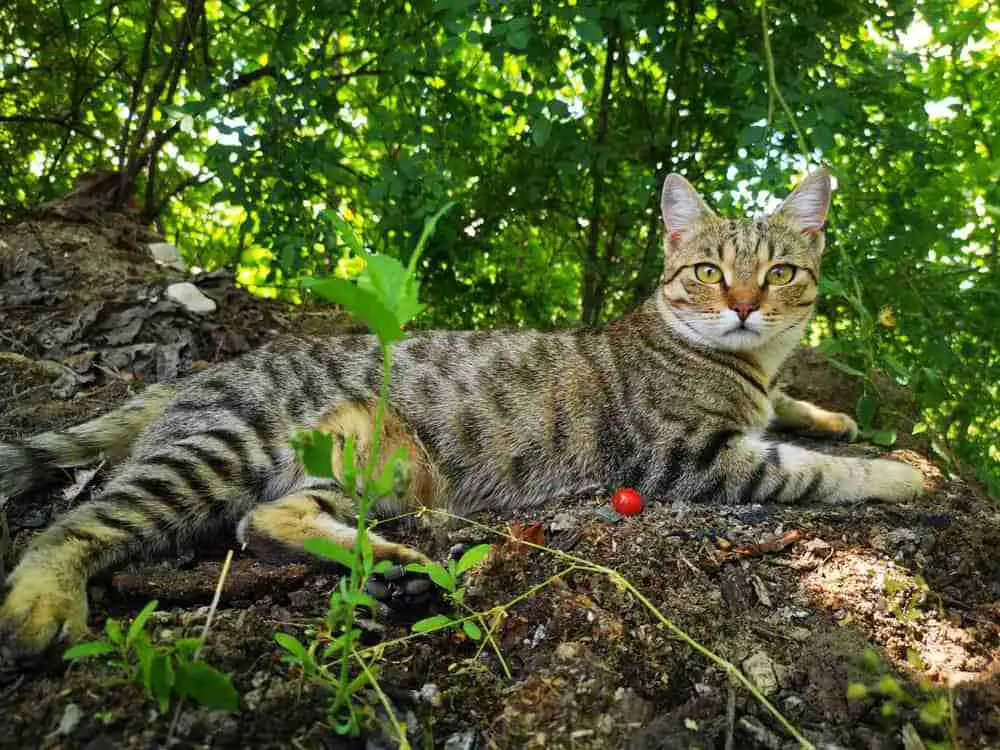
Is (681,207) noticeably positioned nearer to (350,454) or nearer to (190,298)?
(350,454)

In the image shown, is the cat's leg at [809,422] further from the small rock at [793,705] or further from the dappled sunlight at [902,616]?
the small rock at [793,705]

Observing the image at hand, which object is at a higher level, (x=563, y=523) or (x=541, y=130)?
(x=541, y=130)

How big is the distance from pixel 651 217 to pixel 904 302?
1.88m

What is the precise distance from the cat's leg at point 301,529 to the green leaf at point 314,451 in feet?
2.93

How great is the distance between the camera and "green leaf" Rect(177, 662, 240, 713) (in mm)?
1324

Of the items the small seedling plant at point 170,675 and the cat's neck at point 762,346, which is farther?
the cat's neck at point 762,346

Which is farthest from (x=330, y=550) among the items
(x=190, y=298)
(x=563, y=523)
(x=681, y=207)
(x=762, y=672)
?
(x=190, y=298)

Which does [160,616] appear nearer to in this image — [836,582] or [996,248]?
[836,582]

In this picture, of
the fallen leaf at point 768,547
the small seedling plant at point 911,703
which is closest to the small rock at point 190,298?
the fallen leaf at point 768,547

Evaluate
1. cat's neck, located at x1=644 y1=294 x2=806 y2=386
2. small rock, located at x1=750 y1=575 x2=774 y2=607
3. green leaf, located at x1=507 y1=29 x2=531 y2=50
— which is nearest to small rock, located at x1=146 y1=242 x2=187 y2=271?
green leaf, located at x1=507 y1=29 x2=531 y2=50

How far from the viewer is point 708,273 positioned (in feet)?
10.4

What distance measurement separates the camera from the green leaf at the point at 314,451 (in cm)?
129

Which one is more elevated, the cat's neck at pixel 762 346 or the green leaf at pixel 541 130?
the green leaf at pixel 541 130

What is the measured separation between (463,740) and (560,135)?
3.10 meters
